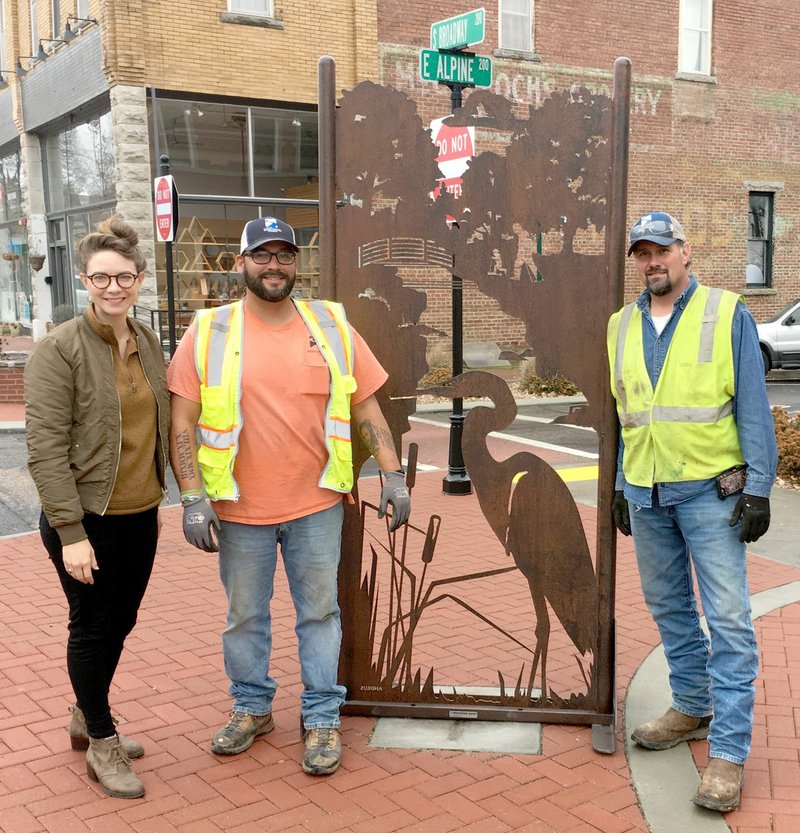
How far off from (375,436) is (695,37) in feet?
67.1

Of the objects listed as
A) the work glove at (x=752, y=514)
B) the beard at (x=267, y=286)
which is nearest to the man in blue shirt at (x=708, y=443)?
the work glove at (x=752, y=514)

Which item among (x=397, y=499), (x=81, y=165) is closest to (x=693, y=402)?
(x=397, y=499)

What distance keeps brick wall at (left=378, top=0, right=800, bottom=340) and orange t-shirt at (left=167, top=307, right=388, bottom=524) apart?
15499 millimetres

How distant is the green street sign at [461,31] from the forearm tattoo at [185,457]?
5.63m

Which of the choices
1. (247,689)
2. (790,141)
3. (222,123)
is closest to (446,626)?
(247,689)

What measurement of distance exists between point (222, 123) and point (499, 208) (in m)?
14.8

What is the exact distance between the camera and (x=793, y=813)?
3350 millimetres

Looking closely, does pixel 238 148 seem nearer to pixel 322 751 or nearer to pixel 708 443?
pixel 322 751

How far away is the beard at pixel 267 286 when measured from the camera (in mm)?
3586

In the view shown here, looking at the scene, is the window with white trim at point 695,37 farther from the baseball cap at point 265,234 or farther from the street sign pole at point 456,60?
the baseball cap at point 265,234

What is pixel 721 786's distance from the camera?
3.36 metres

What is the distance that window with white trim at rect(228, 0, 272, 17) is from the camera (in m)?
16.9

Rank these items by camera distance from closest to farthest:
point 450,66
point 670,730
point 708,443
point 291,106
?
point 708,443
point 670,730
point 450,66
point 291,106

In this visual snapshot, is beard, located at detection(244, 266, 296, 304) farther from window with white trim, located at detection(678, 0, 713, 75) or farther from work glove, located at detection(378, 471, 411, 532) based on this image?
window with white trim, located at detection(678, 0, 713, 75)
